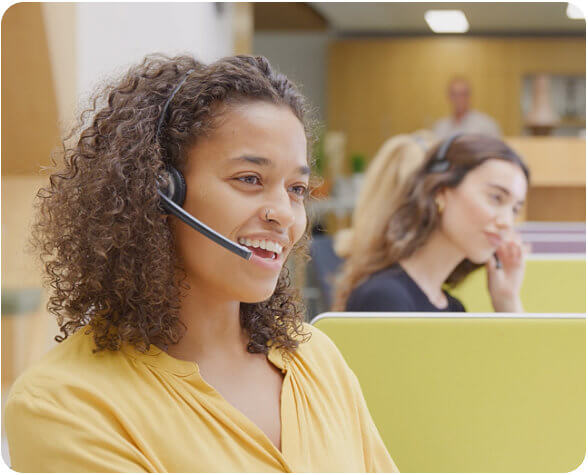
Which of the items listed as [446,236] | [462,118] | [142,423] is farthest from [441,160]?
[462,118]

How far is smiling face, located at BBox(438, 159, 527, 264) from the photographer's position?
195 centimetres

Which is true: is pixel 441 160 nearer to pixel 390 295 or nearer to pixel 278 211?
pixel 390 295

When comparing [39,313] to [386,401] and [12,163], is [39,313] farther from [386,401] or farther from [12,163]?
[386,401]

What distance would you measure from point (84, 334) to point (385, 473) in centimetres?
44

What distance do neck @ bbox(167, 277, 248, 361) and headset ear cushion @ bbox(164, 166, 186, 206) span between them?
0.10 metres

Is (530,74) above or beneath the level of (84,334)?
above

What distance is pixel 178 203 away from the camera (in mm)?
940

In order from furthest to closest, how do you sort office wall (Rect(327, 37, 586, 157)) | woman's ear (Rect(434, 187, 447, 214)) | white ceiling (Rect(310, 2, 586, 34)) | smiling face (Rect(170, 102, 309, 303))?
office wall (Rect(327, 37, 586, 157)) → white ceiling (Rect(310, 2, 586, 34)) → woman's ear (Rect(434, 187, 447, 214)) → smiling face (Rect(170, 102, 309, 303))

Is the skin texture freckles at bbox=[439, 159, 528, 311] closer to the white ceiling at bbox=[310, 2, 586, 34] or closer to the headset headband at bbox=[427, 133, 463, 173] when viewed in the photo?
the headset headband at bbox=[427, 133, 463, 173]

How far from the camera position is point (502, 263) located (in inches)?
80.0

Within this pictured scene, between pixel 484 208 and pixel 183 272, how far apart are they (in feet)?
3.81

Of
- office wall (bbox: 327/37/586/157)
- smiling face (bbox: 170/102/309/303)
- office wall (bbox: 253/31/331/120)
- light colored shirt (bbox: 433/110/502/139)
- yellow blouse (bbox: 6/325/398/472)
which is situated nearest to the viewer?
yellow blouse (bbox: 6/325/398/472)

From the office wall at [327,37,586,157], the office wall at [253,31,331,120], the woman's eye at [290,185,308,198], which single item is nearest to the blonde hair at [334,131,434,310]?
the woman's eye at [290,185,308,198]

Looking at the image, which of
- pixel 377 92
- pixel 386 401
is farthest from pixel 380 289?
pixel 377 92
